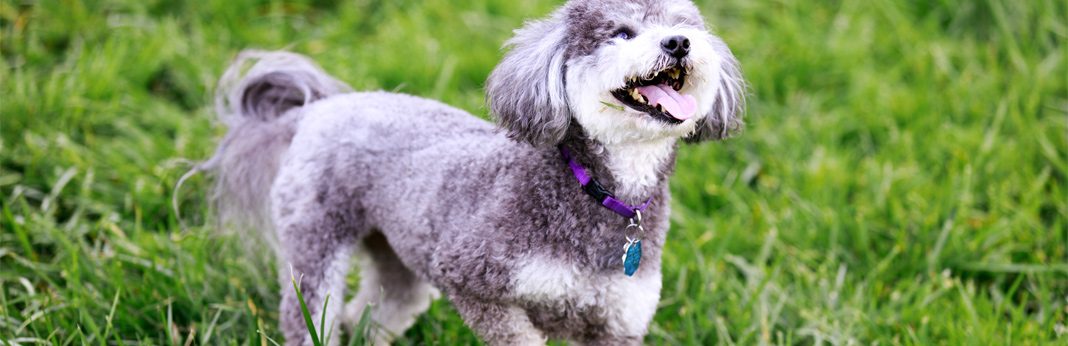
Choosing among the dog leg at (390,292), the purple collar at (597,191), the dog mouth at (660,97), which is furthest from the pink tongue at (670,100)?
the dog leg at (390,292)

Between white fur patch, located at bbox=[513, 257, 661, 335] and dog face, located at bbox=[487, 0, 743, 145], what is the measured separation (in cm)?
34

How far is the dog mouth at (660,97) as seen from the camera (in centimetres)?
243

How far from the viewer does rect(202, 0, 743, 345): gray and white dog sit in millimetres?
2465

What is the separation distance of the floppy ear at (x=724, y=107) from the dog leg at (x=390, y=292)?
117 centimetres

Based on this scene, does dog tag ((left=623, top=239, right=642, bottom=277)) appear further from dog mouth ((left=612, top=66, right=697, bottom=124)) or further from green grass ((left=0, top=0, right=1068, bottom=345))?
green grass ((left=0, top=0, right=1068, bottom=345))

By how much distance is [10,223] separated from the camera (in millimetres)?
3879

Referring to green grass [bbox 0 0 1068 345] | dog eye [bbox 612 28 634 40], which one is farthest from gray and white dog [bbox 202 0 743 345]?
green grass [bbox 0 0 1068 345]

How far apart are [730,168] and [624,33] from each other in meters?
2.32

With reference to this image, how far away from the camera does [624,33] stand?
8.15ft

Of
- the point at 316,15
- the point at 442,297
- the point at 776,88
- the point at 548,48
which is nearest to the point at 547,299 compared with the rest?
the point at 548,48

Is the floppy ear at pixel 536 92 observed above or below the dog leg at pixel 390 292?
above

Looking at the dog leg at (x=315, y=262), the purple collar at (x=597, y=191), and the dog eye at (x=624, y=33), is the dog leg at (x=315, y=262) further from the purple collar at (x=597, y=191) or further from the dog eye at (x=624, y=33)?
the dog eye at (x=624, y=33)

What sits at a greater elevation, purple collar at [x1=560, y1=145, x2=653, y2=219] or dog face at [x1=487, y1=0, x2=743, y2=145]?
dog face at [x1=487, y1=0, x2=743, y2=145]

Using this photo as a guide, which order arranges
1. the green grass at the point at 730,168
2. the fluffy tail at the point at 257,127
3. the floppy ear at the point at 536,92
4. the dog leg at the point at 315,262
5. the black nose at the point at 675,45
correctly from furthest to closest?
the green grass at the point at 730,168
the fluffy tail at the point at 257,127
the dog leg at the point at 315,262
the floppy ear at the point at 536,92
the black nose at the point at 675,45
